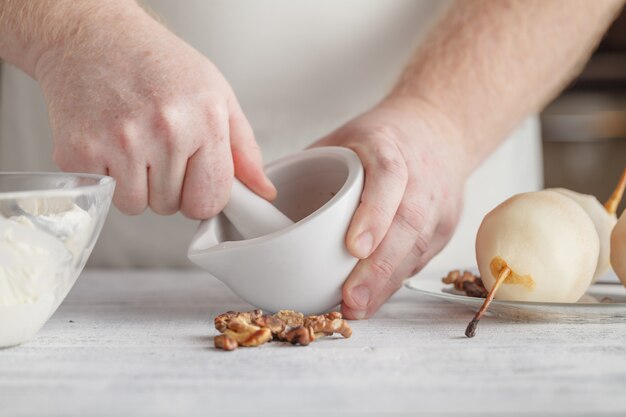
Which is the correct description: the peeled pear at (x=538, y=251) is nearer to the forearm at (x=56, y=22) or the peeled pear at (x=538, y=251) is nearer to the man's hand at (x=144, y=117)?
the man's hand at (x=144, y=117)

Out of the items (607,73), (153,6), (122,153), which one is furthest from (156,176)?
(607,73)

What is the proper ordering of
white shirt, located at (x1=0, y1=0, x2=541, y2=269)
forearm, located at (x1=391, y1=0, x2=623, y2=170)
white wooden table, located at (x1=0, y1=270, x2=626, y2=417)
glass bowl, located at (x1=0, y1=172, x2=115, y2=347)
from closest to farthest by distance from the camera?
white wooden table, located at (x1=0, y1=270, x2=626, y2=417), glass bowl, located at (x1=0, y1=172, x2=115, y2=347), forearm, located at (x1=391, y1=0, x2=623, y2=170), white shirt, located at (x1=0, y1=0, x2=541, y2=269)

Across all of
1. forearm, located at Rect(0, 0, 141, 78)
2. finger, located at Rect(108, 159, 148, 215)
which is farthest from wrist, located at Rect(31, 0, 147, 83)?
finger, located at Rect(108, 159, 148, 215)

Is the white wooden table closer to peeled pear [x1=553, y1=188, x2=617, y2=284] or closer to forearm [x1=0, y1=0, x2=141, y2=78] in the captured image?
peeled pear [x1=553, y1=188, x2=617, y2=284]

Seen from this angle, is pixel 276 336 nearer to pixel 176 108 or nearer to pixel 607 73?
pixel 176 108

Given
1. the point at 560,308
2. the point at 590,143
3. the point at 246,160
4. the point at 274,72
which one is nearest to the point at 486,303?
the point at 560,308
